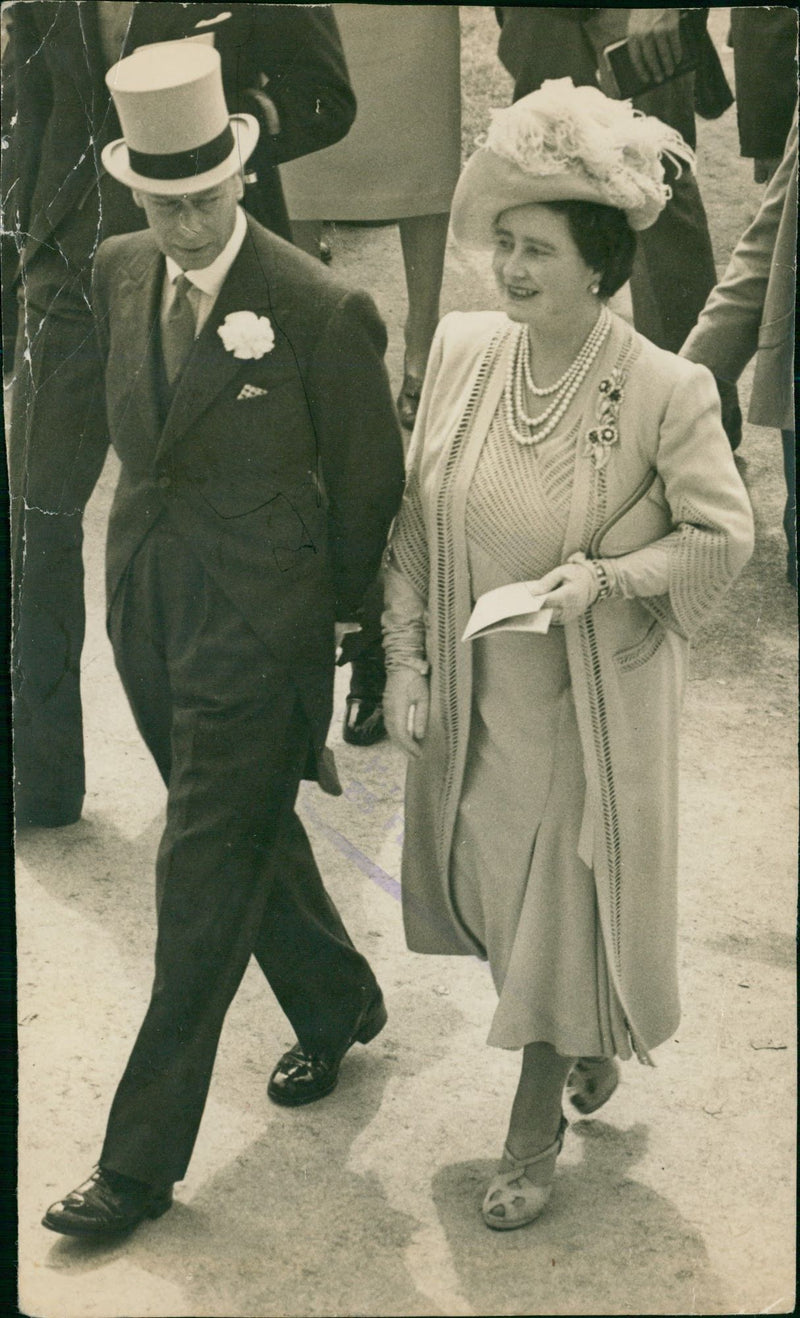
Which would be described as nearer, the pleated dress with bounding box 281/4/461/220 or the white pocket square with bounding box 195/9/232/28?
the white pocket square with bounding box 195/9/232/28

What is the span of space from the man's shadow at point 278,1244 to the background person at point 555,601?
0.23 meters

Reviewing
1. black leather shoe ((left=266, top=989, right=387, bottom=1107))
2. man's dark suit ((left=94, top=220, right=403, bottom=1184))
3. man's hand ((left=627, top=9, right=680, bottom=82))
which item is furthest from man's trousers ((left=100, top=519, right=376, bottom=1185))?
man's hand ((left=627, top=9, right=680, bottom=82))

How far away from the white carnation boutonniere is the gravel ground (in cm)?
24

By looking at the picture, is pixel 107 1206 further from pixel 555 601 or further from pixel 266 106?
pixel 266 106

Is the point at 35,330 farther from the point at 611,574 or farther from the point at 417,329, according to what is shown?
the point at 611,574

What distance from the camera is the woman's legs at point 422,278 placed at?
3.57 m

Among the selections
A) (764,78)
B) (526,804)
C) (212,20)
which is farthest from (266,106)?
(526,804)

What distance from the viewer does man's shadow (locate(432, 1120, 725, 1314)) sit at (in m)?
3.63

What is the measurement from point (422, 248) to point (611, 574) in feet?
2.53

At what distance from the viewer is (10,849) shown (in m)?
3.88

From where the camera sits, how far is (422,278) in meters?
3.63

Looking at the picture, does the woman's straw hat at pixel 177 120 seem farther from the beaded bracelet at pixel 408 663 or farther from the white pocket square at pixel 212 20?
the beaded bracelet at pixel 408 663

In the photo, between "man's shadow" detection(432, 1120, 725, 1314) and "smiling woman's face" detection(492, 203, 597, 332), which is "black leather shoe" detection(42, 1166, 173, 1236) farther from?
"smiling woman's face" detection(492, 203, 597, 332)

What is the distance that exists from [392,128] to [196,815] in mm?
1353
